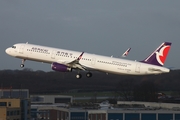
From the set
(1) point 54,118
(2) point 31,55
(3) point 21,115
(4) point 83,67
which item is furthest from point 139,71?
(1) point 54,118

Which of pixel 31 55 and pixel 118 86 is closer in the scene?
pixel 31 55

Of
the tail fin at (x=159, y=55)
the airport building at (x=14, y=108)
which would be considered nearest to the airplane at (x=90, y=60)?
the tail fin at (x=159, y=55)

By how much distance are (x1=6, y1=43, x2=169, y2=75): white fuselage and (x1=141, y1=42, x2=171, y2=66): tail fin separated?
146cm

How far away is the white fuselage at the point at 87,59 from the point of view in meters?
97.9

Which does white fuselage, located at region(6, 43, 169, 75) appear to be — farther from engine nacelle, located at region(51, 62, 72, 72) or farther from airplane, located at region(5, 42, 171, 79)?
engine nacelle, located at region(51, 62, 72, 72)

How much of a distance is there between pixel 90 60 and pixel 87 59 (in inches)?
23.5

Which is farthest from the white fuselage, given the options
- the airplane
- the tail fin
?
the tail fin

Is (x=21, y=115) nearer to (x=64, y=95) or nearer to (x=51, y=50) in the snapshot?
(x=51, y=50)

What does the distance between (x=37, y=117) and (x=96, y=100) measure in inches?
1303

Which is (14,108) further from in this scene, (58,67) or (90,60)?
(90,60)

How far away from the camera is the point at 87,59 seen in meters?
101

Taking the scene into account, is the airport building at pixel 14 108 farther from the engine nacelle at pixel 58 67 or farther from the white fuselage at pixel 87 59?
the engine nacelle at pixel 58 67

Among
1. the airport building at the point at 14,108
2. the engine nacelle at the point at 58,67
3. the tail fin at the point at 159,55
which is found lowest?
the airport building at the point at 14,108

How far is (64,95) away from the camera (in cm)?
16575
